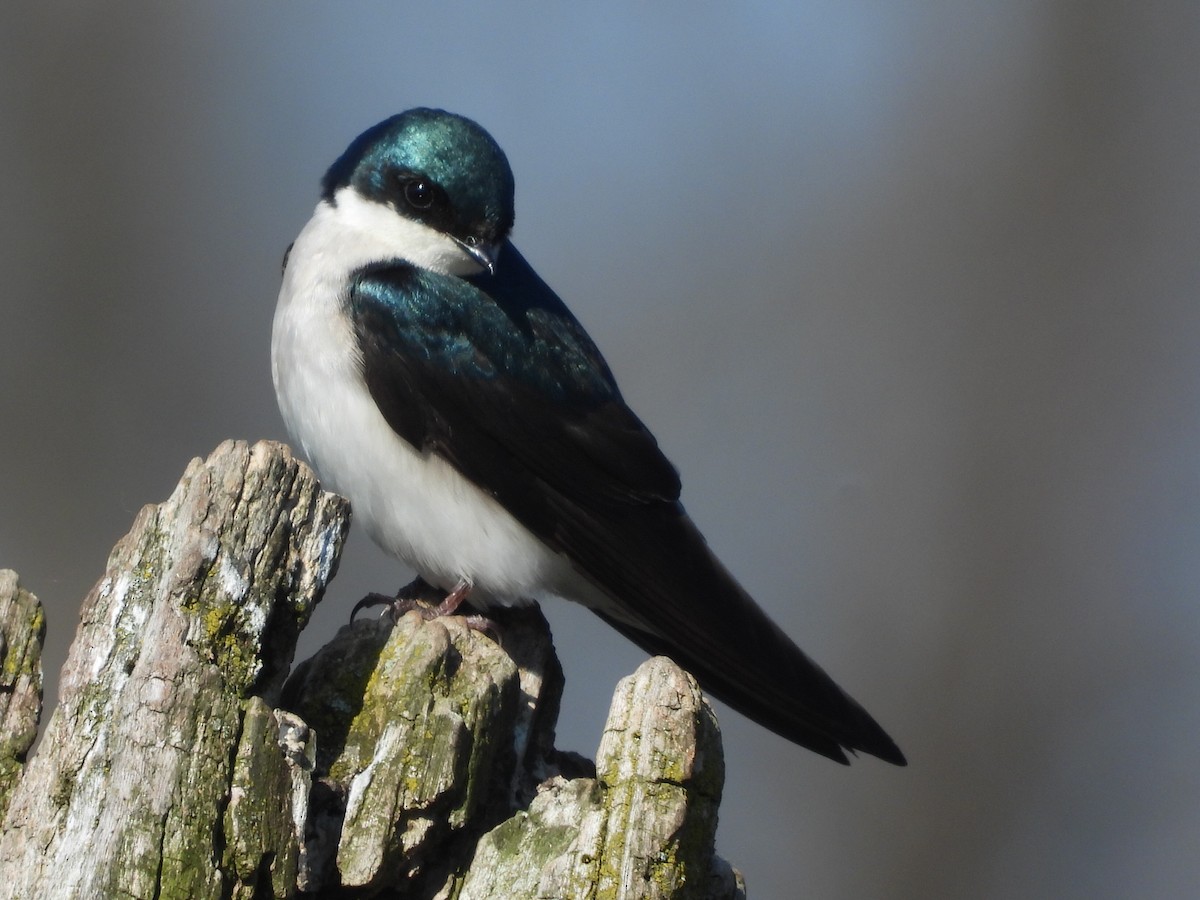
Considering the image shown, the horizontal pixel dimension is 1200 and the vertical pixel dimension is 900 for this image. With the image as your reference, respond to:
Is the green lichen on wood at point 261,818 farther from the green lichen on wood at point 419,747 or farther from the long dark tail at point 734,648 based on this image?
the long dark tail at point 734,648

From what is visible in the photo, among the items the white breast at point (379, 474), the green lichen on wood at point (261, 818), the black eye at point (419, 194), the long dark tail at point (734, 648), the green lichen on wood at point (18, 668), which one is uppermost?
the black eye at point (419, 194)

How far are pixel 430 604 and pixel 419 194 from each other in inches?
28.1

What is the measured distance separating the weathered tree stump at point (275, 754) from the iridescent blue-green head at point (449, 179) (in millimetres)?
958

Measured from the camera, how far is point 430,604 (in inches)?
102

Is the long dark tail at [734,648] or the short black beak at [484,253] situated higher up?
the short black beak at [484,253]

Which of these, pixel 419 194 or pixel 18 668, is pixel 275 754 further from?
pixel 419 194

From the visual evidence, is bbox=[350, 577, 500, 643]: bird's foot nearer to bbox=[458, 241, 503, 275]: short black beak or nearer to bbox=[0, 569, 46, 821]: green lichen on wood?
bbox=[458, 241, 503, 275]: short black beak

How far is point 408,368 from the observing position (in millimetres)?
2432

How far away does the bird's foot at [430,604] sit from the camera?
230 cm

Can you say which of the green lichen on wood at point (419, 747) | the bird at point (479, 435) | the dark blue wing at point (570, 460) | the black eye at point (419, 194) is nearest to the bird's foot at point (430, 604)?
the bird at point (479, 435)

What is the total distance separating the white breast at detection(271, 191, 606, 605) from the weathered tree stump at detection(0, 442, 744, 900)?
0.71 m

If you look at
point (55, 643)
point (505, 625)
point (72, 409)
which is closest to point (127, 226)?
Result: point (72, 409)

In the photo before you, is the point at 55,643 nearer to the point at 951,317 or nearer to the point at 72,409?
the point at 72,409

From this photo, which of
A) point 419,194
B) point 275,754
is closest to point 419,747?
point 275,754
